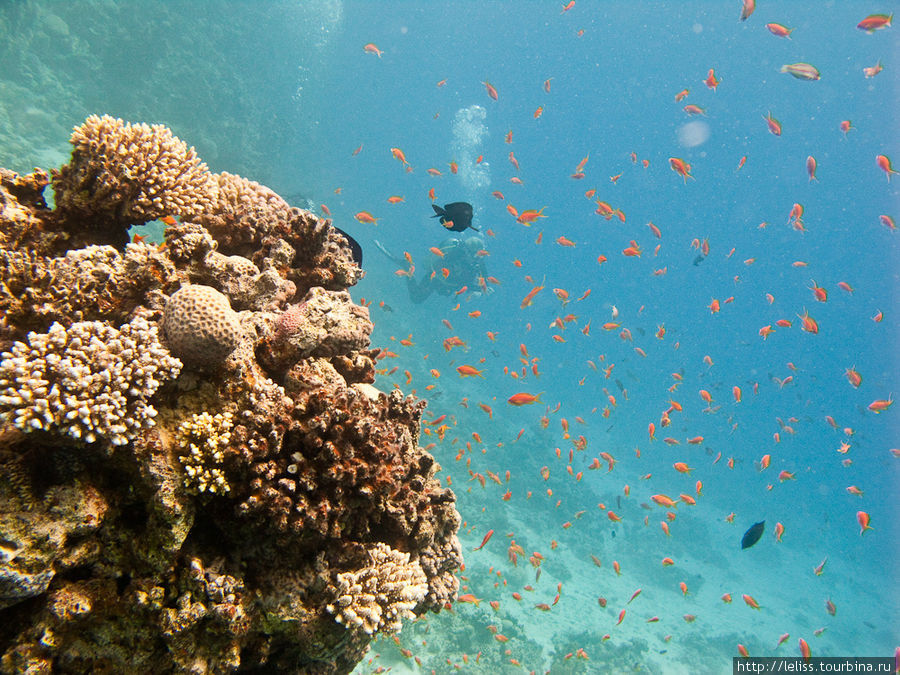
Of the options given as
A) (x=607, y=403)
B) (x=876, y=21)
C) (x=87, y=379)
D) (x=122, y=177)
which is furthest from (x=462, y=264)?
(x=607, y=403)

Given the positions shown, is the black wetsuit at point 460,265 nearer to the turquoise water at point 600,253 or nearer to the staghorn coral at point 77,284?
the turquoise water at point 600,253

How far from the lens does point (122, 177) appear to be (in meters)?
3.29

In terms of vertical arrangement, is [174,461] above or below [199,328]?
below

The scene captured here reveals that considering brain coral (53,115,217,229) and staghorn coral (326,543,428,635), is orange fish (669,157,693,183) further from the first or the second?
staghorn coral (326,543,428,635)

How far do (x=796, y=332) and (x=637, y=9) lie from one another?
74.9 metres

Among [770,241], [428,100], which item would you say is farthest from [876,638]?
[428,100]

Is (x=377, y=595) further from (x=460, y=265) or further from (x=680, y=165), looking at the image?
(x=460, y=265)

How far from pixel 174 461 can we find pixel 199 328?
82cm

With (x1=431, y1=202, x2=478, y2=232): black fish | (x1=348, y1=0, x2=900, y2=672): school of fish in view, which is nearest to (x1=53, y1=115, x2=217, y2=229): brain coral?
(x1=431, y1=202, x2=478, y2=232): black fish

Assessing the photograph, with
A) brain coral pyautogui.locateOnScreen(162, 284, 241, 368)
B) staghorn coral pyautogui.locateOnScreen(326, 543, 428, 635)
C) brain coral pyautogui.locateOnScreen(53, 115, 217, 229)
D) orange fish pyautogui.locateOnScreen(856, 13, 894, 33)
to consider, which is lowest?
staghorn coral pyautogui.locateOnScreen(326, 543, 428, 635)

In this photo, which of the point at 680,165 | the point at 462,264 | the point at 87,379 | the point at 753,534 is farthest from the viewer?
the point at 462,264

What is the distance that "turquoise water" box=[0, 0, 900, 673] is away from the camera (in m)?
18.2

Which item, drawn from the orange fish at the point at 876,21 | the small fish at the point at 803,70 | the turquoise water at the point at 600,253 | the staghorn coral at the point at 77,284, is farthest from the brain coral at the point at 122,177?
the orange fish at the point at 876,21

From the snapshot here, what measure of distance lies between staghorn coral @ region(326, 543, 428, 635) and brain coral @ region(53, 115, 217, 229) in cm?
345
